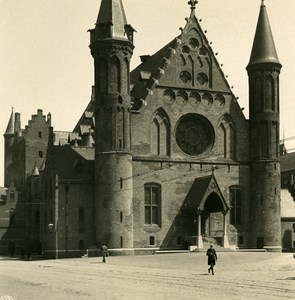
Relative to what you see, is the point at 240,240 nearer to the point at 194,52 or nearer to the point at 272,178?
the point at 272,178

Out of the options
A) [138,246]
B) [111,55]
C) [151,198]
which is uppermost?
[111,55]

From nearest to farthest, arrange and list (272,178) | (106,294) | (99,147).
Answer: (106,294)
(99,147)
(272,178)

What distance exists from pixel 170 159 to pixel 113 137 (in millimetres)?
6545

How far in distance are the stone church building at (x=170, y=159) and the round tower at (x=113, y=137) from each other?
92 mm

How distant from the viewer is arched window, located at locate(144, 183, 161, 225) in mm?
58406

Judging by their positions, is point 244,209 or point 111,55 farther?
point 244,209

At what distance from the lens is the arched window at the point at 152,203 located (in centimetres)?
5841

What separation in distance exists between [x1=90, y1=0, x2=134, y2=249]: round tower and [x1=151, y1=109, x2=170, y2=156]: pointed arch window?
3.30m

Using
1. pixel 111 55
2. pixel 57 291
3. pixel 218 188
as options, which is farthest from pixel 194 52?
pixel 57 291

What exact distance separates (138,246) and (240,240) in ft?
36.4

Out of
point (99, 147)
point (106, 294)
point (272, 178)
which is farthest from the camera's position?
point (272, 178)

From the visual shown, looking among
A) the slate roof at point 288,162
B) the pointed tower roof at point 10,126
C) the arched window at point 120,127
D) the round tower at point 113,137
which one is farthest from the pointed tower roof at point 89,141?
the slate roof at point 288,162

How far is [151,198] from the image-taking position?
58.6 m

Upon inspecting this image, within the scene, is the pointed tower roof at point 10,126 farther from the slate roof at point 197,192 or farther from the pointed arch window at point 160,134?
the slate roof at point 197,192
